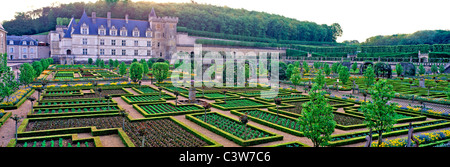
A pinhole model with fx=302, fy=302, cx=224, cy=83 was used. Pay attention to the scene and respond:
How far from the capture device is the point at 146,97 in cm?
2850

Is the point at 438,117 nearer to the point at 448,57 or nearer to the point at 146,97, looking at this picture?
the point at 146,97

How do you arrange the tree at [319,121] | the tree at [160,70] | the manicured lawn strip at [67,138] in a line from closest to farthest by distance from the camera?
the tree at [319,121], the manicured lawn strip at [67,138], the tree at [160,70]

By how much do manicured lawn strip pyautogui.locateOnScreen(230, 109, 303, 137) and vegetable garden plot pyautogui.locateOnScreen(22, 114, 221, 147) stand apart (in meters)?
4.84

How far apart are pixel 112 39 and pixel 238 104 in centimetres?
5996

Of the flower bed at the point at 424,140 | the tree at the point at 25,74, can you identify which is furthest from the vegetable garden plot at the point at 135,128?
the tree at the point at 25,74

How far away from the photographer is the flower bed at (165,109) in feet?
69.7

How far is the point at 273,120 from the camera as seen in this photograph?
20078mm

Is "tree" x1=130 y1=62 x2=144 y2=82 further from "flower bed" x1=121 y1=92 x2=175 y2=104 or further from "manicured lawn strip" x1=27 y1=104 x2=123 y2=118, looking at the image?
"manicured lawn strip" x1=27 y1=104 x2=123 y2=118

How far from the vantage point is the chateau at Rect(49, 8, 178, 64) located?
73250 mm

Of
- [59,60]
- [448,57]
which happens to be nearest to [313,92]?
[448,57]

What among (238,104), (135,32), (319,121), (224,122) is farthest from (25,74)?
(135,32)

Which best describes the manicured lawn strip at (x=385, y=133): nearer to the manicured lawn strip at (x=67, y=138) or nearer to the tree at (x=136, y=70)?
the manicured lawn strip at (x=67, y=138)

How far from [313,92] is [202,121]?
8248 mm

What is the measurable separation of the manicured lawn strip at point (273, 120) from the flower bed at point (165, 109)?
322 centimetres
